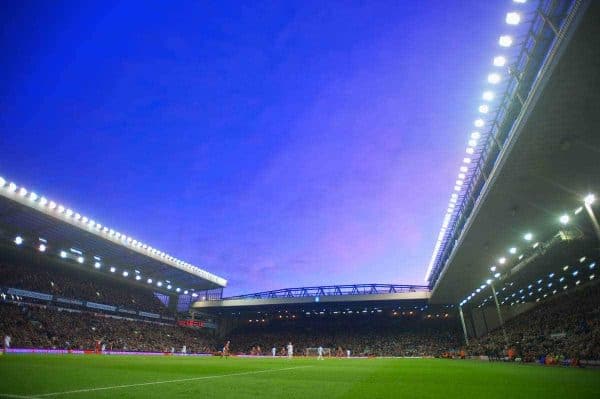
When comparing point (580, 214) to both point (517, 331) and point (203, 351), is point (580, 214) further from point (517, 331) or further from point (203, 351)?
point (203, 351)

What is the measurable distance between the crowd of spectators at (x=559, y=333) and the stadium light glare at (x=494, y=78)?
19.6 m

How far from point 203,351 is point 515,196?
169ft

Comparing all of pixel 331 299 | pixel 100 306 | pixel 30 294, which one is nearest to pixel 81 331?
pixel 30 294

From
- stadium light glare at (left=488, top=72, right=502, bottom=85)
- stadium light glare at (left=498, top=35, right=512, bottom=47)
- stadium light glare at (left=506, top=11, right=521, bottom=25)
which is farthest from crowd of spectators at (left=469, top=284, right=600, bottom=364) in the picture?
stadium light glare at (left=506, top=11, right=521, bottom=25)

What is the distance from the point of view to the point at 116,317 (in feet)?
159

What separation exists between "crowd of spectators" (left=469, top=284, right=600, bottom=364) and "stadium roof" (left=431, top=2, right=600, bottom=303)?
6.40m

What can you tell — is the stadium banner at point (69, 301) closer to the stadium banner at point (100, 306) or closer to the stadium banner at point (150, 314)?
the stadium banner at point (100, 306)

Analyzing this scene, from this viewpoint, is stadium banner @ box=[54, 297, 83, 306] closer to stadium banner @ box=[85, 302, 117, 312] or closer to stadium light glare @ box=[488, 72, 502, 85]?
stadium banner @ box=[85, 302, 117, 312]

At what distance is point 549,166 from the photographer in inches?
Result: 590

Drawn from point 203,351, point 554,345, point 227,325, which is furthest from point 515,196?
point 227,325

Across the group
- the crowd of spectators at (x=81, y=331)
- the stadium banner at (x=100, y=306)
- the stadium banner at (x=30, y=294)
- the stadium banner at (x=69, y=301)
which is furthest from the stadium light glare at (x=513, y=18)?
the stadium banner at (x=100, y=306)

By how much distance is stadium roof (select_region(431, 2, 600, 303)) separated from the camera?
9672 millimetres

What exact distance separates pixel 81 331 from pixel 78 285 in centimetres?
913

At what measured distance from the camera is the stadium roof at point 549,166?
9672 millimetres
